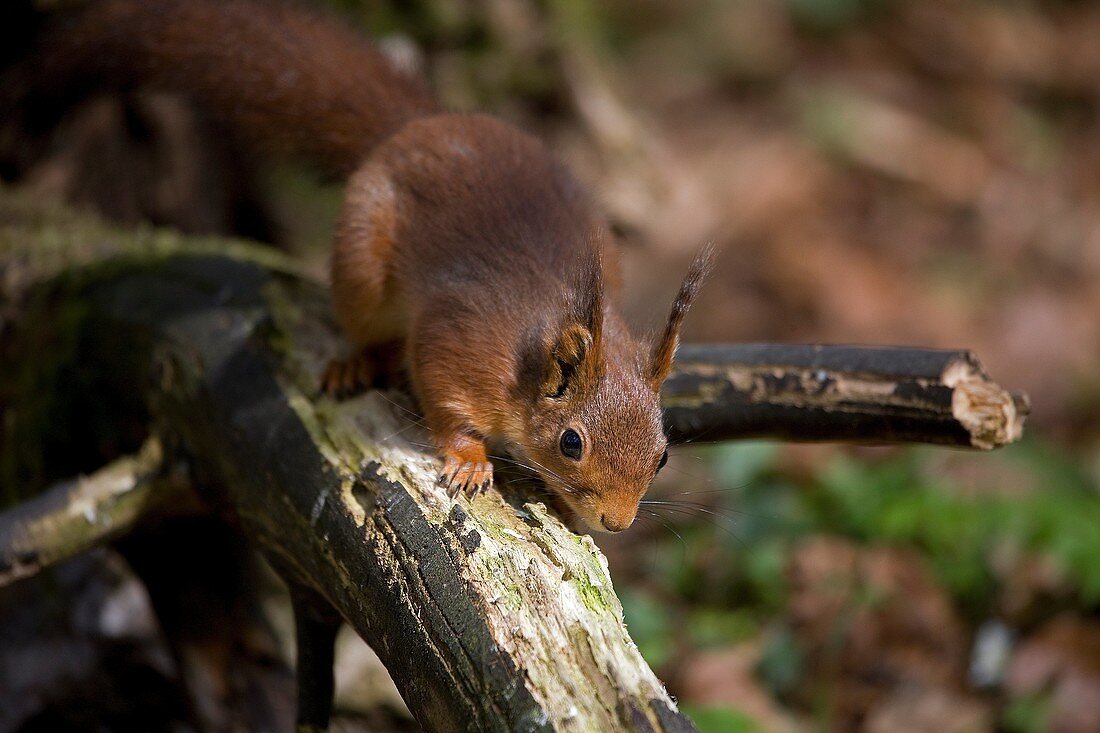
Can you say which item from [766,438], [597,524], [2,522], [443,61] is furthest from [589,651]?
[443,61]

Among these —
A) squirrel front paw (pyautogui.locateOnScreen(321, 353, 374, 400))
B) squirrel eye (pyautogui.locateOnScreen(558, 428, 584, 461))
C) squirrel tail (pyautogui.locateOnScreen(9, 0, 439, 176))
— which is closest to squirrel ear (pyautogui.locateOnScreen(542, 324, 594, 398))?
squirrel eye (pyautogui.locateOnScreen(558, 428, 584, 461))

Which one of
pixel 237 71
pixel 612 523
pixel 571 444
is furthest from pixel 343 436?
pixel 237 71

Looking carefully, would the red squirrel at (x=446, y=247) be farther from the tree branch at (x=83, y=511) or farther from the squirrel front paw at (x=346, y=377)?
the tree branch at (x=83, y=511)

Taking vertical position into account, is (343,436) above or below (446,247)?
below

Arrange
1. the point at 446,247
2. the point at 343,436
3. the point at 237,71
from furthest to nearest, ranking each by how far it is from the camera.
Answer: the point at 237,71
the point at 446,247
the point at 343,436

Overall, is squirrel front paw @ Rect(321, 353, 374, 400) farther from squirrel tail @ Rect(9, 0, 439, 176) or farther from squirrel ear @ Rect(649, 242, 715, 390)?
squirrel tail @ Rect(9, 0, 439, 176)

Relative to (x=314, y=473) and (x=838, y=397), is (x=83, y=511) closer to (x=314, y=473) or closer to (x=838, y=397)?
(x=314, y=473)

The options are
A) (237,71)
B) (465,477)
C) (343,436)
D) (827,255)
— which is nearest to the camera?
(465,477)
